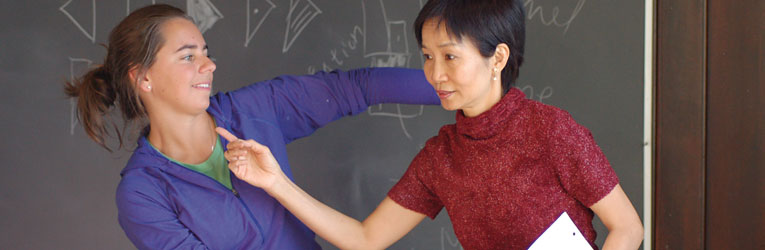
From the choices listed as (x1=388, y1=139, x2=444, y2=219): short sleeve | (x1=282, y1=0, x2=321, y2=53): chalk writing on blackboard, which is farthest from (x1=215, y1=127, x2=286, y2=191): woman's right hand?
(x1=282, y1=0, x2=321, y2=53): chalk writing on blackboard

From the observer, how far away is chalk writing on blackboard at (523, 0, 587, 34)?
183cm

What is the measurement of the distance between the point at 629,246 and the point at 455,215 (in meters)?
0.31

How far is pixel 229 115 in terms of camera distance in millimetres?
1488

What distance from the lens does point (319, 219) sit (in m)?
1.31

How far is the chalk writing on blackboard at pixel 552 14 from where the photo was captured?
1.83 m

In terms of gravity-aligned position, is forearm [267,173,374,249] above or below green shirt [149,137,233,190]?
below

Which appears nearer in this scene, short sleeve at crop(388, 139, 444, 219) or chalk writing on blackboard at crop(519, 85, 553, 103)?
short sleeve at crop(388, 139, 444, 219)

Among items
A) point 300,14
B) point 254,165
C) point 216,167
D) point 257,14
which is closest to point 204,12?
point 257,14

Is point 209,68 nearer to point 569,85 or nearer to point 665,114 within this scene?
point 569,85

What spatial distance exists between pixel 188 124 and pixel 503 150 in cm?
76

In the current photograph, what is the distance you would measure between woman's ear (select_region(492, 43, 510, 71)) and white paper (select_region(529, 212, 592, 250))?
28cm

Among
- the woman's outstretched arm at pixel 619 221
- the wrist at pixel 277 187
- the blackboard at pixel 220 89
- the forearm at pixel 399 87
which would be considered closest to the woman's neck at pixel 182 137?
the wrist at pixel 277 187

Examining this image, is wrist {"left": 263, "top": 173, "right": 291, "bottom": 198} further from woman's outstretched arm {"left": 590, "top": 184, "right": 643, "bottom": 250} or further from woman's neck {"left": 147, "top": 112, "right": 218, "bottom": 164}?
woman's outstretched arm {"left": 590, "top": 184, "right": 643, "bottom": 250}

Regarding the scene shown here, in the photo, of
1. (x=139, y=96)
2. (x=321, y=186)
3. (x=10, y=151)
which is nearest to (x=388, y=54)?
(x=321, y=186)
